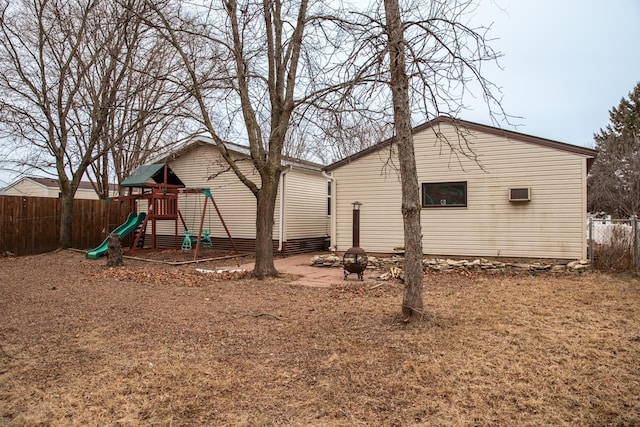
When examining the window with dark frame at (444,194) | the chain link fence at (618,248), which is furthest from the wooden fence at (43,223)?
the chain link fence at (618,248)

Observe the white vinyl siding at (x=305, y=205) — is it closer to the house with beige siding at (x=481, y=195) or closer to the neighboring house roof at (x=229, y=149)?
the neighboring house roof at (x=229, y=149)

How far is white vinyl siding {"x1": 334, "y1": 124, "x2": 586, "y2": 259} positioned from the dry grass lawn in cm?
287

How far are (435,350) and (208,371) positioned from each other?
80.2 inches

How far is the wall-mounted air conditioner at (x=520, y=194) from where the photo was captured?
9469mm

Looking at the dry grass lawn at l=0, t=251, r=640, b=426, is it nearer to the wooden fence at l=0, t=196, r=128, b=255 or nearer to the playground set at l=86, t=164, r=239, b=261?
the playground set at l=86, t=164, r=239, b=261

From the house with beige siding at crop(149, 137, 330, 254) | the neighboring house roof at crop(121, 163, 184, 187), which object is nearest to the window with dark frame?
the house with beige siding at crop(149, 137, 330, 254)

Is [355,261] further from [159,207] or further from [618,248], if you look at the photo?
[159,207]

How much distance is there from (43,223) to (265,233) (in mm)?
9268

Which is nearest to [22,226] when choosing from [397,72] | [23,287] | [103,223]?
[103,223]

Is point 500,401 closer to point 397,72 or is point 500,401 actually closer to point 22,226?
point 397,72

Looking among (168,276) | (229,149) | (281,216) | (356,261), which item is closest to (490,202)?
(356,261)

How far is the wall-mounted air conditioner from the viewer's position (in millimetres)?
9469

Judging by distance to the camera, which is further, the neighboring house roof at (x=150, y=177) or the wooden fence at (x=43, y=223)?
the neighboring house roof at (x=150, y=177)

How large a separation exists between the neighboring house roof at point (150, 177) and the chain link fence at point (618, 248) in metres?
12.2
